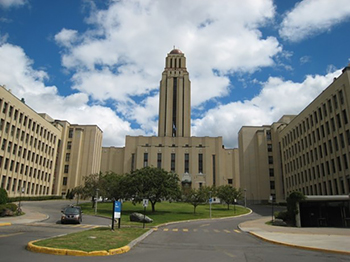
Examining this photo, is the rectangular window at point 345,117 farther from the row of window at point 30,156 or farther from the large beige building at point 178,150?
the row of window at point 30,156

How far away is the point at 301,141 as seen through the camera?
203 feet

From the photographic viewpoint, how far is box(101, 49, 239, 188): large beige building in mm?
92125

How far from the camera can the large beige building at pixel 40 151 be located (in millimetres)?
55438

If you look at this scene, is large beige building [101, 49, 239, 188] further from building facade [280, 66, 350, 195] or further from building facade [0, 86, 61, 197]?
building facade [280, 66, 350, 195]

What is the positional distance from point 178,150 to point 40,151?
40336 mm

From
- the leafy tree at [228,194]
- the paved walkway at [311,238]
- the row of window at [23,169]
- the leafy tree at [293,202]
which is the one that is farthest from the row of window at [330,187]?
the row of window at [23,169]

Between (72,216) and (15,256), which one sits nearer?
(15,256)

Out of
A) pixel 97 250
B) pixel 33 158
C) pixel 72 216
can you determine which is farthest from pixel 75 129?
pixel 97 250

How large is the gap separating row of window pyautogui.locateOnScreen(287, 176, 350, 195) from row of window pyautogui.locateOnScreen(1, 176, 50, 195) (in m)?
51.2

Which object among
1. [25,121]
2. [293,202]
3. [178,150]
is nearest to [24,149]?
[25,121]

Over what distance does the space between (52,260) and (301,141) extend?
2364 inches

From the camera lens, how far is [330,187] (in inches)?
1969

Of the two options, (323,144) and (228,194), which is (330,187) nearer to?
(323,144)

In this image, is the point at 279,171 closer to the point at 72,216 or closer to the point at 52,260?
the point at 72,216
